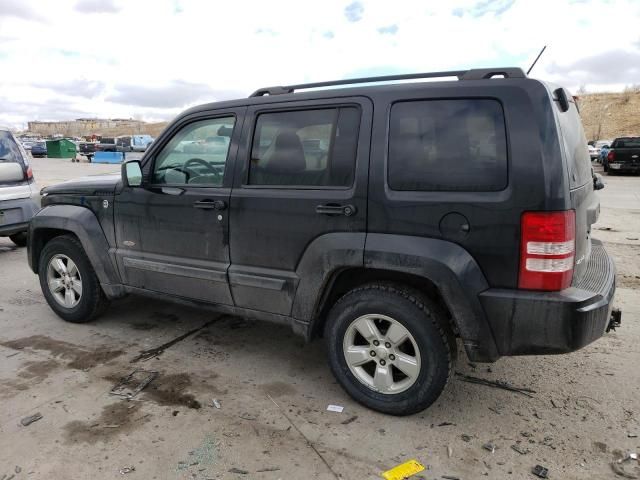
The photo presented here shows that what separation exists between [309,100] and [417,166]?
0.89 meters

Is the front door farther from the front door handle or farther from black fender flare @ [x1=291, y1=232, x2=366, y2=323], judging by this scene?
black fender flare @ [x1=291, y1=232, x2=366, y2=323]

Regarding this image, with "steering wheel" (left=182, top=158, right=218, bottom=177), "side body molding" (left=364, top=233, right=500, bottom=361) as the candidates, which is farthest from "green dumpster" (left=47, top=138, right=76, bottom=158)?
"side body molding" (left=364, top=233, right=500, bottom=361)

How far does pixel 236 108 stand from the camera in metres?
3.55

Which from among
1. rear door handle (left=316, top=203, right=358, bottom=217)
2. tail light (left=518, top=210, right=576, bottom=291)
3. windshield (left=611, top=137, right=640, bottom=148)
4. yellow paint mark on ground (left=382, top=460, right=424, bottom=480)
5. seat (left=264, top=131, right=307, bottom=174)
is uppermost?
windshield (left=611, top=137, right=640, bottom=148)

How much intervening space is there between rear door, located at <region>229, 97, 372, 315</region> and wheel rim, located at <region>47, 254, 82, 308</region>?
1843 millimetres

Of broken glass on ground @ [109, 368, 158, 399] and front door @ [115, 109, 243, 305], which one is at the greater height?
front door @ [115, 109, 243, 305]

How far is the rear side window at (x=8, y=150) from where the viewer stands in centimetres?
717

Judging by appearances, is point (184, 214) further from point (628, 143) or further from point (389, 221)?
point (628, 143)

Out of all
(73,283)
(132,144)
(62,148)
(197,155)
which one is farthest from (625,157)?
(62,148)

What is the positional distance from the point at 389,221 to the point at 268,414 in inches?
54.9

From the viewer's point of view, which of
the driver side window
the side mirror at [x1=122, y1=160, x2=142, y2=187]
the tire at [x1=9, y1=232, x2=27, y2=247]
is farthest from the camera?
the tire at [x1=9, y1=232, x2=27, y2=247]

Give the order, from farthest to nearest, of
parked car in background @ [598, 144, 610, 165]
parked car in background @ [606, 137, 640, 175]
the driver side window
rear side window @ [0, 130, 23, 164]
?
parked car in background @ [598, 144, 610, 165] → parked car in background @ [606, 137, 640, 175] → rear side window @ [0, 130, 23, 164] → the driver side window

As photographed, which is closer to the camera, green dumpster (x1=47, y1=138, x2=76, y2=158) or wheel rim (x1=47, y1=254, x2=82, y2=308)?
wheel rim (x1=47, y1=254, x2=82, y2=308)

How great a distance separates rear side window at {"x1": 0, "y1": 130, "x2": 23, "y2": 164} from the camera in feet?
23.5
